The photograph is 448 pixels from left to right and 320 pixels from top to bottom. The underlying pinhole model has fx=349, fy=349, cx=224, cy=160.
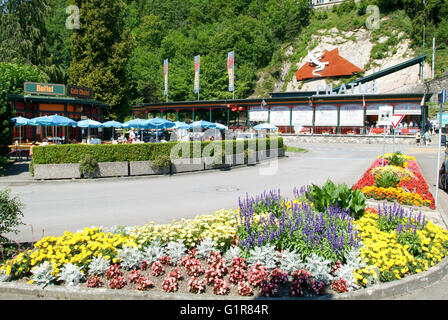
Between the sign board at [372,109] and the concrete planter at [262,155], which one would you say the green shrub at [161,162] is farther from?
the sign board at [372,109]

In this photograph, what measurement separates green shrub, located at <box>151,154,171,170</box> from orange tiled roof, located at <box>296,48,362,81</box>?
68198 millimetres

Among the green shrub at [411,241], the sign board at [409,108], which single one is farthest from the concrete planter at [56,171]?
the sign board at [409,108]

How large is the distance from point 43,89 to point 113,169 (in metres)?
20.0

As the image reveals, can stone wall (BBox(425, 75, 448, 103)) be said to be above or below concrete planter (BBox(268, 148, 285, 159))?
above

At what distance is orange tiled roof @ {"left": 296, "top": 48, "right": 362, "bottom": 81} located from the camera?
76688 mm

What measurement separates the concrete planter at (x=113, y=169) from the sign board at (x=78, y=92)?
2074cm

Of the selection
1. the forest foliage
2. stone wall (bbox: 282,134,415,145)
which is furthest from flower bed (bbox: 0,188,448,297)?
the forest foliage

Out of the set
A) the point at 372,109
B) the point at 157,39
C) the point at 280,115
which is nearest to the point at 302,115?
the point at 280,115

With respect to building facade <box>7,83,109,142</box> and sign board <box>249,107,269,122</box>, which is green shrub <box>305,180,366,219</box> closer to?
building facade <box>7,83,109,142</box>

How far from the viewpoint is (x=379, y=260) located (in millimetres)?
5551

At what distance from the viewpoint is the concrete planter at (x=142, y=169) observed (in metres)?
17.3

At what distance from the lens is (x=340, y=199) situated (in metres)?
7.62

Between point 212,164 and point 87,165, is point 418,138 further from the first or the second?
point 87,165
